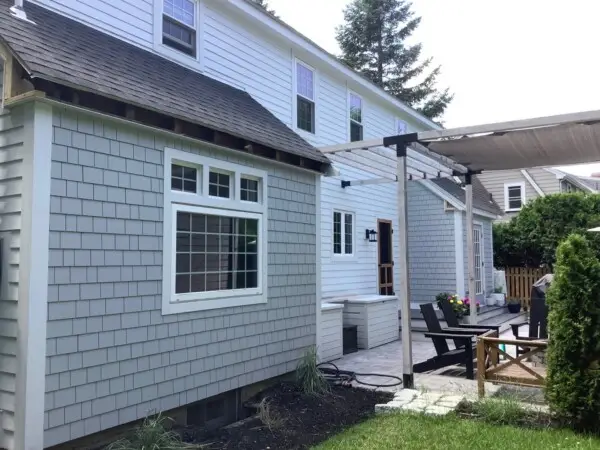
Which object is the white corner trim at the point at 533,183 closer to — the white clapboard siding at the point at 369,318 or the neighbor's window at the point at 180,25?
the white clapboard siding at the point at 369,318

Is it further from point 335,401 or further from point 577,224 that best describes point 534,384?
point 577,224

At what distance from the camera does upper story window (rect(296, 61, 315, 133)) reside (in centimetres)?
1023

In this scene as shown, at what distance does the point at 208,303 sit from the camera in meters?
5.63

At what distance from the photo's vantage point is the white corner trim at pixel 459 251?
1334cm

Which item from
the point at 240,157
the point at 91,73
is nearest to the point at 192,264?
the point at 240,157

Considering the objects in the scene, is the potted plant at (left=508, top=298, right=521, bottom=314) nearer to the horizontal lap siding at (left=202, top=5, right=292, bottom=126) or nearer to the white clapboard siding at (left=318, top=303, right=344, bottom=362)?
the white clapboard siding at (left=318, top=303, right=344, bottom=362)

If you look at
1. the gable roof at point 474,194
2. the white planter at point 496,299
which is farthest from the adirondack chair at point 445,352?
the white planter at point 496,299

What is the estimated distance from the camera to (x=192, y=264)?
555 cm

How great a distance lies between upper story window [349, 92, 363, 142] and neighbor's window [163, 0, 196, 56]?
16.4 feet

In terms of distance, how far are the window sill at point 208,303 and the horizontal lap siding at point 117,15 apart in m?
3.56

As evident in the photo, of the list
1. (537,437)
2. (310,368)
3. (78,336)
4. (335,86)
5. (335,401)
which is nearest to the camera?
(78,336)

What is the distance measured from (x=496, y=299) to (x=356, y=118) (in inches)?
293

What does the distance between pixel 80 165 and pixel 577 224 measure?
54.2 ft

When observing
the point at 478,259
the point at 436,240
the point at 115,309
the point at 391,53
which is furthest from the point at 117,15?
the point at 391,53
